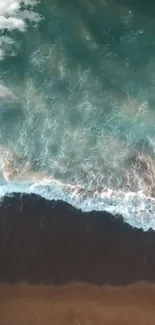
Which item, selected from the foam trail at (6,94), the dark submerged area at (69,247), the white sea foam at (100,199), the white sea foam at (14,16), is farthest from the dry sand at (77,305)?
the white sea foam at (14,16)

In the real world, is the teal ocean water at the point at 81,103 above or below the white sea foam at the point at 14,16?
below

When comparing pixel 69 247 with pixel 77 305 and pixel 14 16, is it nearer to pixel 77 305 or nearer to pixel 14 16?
pixel 77 305

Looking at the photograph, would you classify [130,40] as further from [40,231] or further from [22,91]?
[40,231]

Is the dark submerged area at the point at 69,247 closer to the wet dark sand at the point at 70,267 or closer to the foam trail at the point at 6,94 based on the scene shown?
the wet dark sand at the point at 70,267

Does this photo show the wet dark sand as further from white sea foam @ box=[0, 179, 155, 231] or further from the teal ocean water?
the teal ocean water

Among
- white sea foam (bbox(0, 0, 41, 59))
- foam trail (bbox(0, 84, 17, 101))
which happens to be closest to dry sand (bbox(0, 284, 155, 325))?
foam trail (bbox(0, 84, 17, 101))

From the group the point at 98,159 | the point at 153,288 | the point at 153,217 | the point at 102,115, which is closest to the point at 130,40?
the point at 102,115

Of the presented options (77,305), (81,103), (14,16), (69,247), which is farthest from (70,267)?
(14,16)
